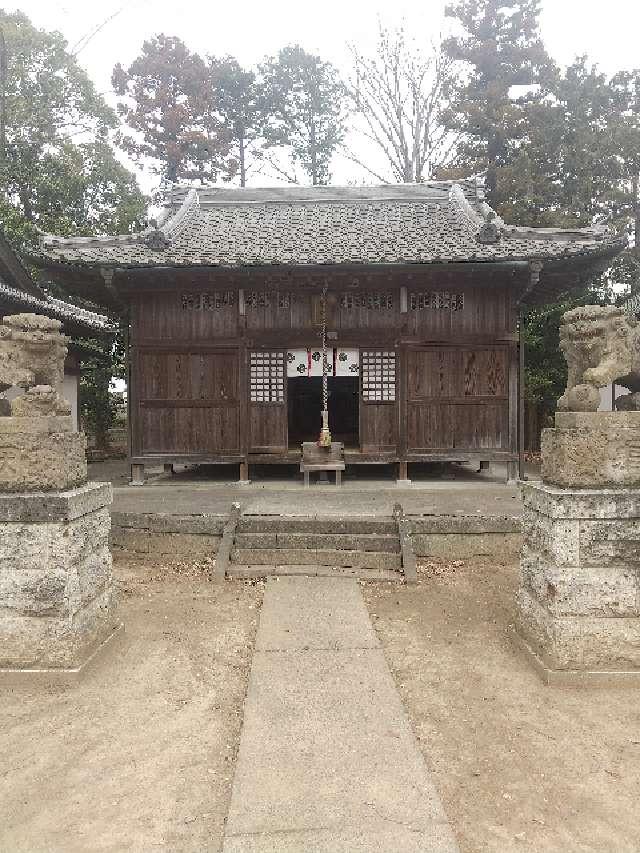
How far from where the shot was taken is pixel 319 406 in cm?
1934

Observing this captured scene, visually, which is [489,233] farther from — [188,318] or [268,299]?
[188,318]

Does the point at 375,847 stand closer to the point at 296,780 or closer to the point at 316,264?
the point at 296,780

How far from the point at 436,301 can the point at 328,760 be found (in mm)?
10325

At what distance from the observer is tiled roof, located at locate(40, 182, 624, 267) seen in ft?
36.2

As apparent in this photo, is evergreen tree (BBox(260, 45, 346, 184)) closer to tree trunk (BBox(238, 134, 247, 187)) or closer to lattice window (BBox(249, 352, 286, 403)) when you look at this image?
tree trunk (BBox(238, 134, 247, 187))

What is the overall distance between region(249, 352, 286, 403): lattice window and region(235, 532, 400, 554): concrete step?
16.1 ft

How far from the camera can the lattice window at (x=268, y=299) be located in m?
12.2

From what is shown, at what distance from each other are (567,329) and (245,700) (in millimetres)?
4128

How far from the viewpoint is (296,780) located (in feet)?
10.3

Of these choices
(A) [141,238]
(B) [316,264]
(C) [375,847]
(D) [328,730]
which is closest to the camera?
(C) [375,847]

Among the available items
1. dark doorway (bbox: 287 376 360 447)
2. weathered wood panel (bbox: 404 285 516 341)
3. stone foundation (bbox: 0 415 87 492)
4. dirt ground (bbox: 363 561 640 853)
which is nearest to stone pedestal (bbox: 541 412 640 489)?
dirt ground (bbox: 363 561 640 853)

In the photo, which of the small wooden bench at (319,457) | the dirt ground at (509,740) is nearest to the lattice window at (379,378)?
the small wooden bench at (319,457)

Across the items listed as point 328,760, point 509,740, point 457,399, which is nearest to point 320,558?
Answer: point 509,740

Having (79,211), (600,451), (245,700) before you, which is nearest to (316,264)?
(600,451)
